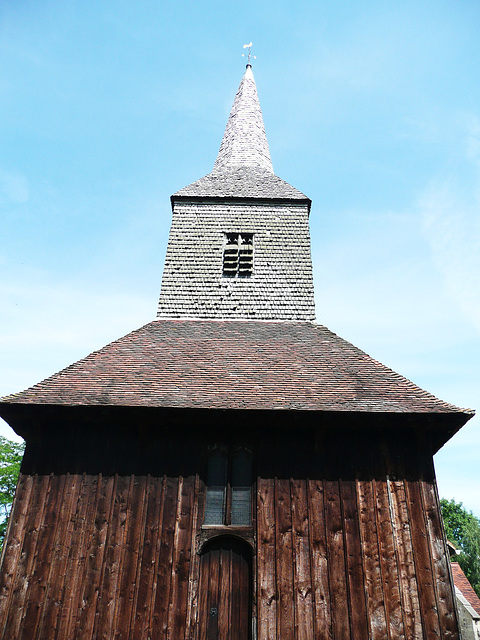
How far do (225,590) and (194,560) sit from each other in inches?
23.4

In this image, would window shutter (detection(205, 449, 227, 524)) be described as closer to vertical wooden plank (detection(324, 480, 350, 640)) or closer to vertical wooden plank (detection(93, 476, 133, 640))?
vertical wooden plank (detection(93, 476, 133, 640))

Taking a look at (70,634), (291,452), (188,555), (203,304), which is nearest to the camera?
(70,634)

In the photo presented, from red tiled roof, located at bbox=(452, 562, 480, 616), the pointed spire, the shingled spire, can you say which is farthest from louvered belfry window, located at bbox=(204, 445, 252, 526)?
red tiled roof, located at bbox=(452, 562, 480, 616)

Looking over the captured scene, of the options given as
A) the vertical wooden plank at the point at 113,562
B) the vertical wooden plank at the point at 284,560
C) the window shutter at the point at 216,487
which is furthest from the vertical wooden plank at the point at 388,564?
the vertical wooden plank at the point at 113,562

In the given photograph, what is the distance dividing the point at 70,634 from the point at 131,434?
269cm

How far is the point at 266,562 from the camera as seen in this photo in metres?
6.68

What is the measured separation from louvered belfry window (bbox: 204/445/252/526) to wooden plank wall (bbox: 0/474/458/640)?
204 millimetres

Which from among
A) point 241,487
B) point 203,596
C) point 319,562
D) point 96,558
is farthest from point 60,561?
point 319,562

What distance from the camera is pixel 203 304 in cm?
1115

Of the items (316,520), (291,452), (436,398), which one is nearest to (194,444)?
(291,452)

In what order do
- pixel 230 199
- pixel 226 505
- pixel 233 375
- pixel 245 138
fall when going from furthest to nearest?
pixel 245 138
pixel 230 199
pixel 233 375
pixel 226 505

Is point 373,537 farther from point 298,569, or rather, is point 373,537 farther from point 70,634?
point 70,634

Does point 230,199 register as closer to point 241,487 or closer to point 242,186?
point 242,186

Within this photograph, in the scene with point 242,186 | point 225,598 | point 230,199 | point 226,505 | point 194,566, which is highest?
point 242,186
